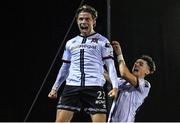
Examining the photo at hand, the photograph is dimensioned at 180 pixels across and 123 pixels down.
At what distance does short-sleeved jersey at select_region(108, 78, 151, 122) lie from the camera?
7.27 feet

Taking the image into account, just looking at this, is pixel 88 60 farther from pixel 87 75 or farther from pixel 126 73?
pixel 126 73

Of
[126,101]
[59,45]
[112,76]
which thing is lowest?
[126,101]

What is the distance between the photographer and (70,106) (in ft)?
6.44

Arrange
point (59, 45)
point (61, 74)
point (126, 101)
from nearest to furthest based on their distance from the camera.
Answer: point (61, 74), point (126, 101), point (59, 45)

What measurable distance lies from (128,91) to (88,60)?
43 centimetres

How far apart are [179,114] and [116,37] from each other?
0.70 m

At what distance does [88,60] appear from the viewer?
6.49 ft

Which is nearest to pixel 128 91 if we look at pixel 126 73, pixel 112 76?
pixel 126 73

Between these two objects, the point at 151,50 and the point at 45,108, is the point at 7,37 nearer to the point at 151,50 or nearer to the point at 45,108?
the point at 45,108

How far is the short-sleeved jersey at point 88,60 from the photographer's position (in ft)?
6.45

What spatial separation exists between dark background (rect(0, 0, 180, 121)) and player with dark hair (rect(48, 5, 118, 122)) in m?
0.62

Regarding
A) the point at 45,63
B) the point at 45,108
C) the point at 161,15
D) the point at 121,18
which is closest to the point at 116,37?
the point at 121,18

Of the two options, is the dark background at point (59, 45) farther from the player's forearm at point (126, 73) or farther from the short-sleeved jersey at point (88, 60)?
the short-sleeved jersey at point (88, 60)

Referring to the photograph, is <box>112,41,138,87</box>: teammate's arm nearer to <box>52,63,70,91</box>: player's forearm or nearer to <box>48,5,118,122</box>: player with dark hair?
<box>48,5,118,122</box>: player with dark hair
